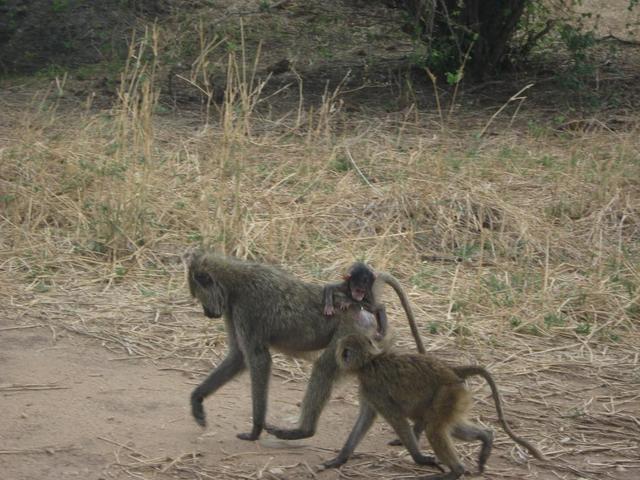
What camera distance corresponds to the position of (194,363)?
254 inches

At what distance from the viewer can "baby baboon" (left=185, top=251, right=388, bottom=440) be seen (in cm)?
550

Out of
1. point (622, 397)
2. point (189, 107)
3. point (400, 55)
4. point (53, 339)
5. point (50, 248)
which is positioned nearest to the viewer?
point (622, 397)

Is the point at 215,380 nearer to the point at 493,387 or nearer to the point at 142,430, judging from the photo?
the point at 142,430

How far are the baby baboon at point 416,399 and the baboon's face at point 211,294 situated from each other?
0.78 meters

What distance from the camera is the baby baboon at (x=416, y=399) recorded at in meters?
4.86

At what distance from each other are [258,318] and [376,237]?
2.70 meters

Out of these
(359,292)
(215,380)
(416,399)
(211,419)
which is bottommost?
(211,419)

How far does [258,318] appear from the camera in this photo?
5.56 meters

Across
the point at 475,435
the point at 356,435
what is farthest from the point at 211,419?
the point at 475,435

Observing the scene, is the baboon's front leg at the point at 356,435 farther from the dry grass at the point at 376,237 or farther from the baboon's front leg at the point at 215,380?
the baboon's front leg at the point at 215,380

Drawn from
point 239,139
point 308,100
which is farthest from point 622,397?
point 308,100

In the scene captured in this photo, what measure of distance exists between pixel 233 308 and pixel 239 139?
9.56ft

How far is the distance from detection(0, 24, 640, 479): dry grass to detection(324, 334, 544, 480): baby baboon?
0.25m

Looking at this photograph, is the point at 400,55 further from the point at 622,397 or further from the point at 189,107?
the point at 622,397
